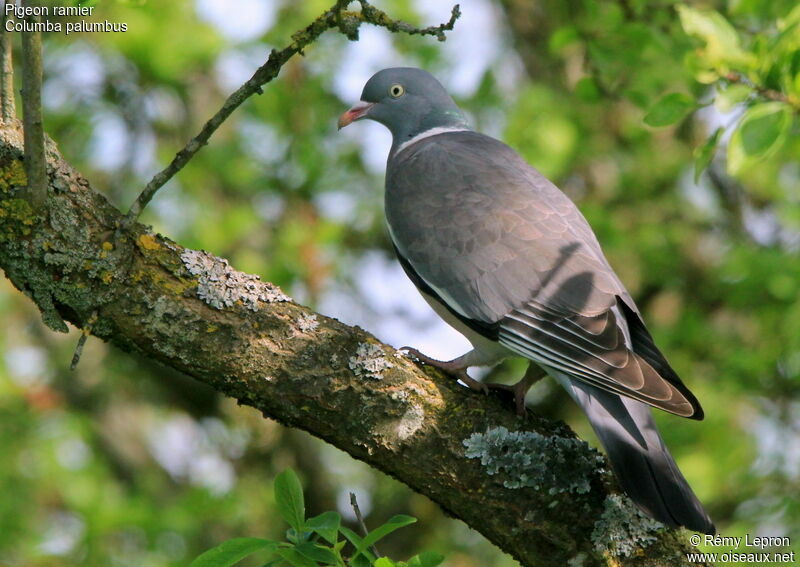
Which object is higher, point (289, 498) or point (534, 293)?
point (534, 293)

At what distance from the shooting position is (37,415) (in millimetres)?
7180

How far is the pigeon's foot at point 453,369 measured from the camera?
2840 millimetres

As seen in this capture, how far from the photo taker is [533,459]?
2518 mm

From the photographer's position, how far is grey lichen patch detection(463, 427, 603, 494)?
8.16ft

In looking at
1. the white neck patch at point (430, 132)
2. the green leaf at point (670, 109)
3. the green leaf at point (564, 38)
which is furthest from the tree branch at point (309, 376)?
the green leaf at point (564, 38)

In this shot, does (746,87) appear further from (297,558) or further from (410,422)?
(297,558)

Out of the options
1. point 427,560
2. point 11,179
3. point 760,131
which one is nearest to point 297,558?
point 427,560

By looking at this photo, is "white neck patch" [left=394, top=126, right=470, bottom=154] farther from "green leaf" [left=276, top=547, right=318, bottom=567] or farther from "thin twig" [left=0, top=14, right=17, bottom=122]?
"green leaf" [left=276, top=547, right=318, bottom=567]

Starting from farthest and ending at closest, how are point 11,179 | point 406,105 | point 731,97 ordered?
point 406,105, point 731,97, point 11,179

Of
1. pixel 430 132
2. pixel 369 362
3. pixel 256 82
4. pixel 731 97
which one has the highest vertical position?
pixel 731 97

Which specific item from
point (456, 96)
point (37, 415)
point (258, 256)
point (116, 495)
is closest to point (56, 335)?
point (37, 415)

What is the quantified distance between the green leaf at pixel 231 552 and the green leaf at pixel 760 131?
1.78 m

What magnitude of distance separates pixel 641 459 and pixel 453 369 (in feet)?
2.15

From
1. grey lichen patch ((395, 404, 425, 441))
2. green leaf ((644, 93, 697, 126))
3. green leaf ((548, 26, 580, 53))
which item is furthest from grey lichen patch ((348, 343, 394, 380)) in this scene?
green leaf ((548, 26, 580, 53))
